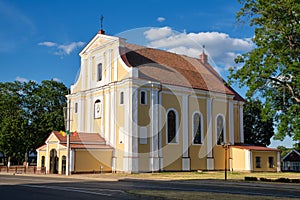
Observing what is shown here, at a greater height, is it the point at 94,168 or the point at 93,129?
the point at 93,129

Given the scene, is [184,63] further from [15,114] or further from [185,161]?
[15,114]

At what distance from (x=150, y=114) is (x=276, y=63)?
50.9 feet

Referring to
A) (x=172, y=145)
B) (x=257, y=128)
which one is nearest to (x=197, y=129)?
(x=172, y=145)

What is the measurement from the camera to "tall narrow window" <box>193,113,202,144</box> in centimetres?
4516

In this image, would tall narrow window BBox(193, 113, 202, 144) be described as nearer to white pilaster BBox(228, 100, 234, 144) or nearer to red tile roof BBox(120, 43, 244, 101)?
red tile roof BBox(120, 43, 244, 101)

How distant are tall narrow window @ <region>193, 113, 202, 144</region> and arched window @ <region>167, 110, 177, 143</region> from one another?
3.04 m

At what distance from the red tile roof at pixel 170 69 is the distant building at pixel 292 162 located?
13.6m

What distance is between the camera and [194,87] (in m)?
45.5

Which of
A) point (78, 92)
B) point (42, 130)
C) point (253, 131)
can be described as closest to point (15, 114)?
point (42, 130)

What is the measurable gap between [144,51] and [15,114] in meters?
26.1

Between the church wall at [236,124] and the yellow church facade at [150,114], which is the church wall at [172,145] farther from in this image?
the church wall at [236,124]

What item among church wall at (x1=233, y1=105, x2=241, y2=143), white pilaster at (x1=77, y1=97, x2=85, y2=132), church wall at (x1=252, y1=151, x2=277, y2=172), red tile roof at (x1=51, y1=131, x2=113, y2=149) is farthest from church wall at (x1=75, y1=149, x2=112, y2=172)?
church wall at (x1=233, y1=105, x2=241, y2=143)

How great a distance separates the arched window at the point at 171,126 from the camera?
42688 millimetres

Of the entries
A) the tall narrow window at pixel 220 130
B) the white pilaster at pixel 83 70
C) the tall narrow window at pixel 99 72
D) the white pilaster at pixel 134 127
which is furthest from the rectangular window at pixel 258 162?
the white pilaster at pixel 83 70
